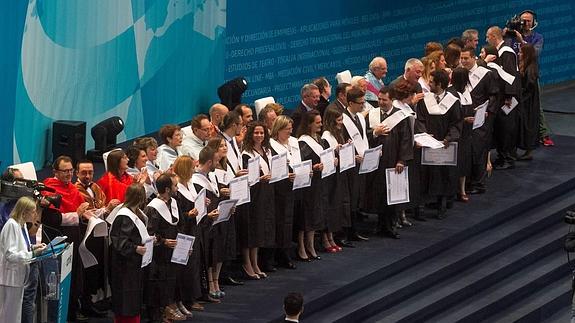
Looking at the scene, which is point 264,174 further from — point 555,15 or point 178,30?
point 555,15

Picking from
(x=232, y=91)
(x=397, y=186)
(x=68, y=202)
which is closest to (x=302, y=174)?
(x=397, y=186)

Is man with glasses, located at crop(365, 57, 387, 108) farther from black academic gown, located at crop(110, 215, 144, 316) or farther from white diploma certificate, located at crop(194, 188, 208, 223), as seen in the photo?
black academic gown, located at crop(110, 215, 144, 316)

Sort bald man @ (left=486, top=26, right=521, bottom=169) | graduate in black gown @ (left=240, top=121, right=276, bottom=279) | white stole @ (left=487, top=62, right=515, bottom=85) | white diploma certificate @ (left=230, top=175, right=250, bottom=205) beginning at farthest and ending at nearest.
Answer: bald man @ (left=486, top=26, right=521, bottom=169) < white stole @ (left=487, top=62, right=515, bottom=85) < graduate in black gown @ (left=240, top=121, right=276, bottom=279) < white diploma certificate @ (left=230, top=175, right=250, bottom=205)

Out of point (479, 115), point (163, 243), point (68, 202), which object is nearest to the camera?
point (68, 202)

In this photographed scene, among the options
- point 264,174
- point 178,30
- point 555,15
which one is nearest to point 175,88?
point 178,30

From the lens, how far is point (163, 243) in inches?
547

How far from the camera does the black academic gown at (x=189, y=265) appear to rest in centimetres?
1409

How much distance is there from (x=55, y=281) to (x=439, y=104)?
5683 mm

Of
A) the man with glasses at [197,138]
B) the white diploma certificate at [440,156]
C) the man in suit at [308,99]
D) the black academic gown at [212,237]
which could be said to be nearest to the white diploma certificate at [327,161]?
the man in suit at [308,99]

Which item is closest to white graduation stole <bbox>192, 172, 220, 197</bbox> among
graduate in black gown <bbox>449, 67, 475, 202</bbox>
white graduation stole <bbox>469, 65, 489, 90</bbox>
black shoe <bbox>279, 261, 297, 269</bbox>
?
black shoe <bbox>279, 261, 297, 269</bbox>

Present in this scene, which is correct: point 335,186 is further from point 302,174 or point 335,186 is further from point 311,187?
point 302,174

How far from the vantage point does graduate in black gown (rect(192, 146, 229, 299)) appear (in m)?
14.4

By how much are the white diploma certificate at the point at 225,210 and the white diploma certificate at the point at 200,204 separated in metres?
0.25

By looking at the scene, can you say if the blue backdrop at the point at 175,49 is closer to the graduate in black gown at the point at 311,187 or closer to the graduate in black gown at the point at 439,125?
the graduate in black gown at the point at 311,187
